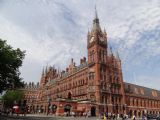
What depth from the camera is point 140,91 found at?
334ft

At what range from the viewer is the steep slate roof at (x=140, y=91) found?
9334cm

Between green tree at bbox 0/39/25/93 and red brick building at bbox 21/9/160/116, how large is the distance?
2121cm

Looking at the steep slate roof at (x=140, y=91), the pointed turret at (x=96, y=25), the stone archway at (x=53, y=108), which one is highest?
the pointed turret at (x=96, y=25)

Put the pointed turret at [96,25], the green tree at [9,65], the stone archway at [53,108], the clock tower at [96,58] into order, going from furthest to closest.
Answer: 1. the pointed turret at [96,25]
2. the stone archway at [53,108]
3. the clock tower at [96,58]
4. the green tree at [9,65]

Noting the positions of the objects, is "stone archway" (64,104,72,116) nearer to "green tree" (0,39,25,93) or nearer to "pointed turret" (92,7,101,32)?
"green tree" (0,39,25,93)

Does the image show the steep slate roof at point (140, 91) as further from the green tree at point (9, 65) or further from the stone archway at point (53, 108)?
the green tree at point (9, 65)

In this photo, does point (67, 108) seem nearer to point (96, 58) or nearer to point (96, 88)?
point (96, 88)

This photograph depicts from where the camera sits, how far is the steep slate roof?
306 ft

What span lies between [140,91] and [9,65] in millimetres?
72311

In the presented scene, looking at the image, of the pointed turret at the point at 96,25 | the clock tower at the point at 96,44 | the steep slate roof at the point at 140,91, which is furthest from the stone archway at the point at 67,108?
the steep slate roof at the point at 140,91

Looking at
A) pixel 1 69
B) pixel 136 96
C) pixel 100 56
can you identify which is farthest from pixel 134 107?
pixel 1 69

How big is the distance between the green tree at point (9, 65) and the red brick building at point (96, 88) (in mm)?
21206

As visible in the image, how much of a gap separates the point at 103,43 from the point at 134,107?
30.3 m

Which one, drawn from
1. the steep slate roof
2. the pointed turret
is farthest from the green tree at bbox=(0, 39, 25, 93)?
the steep slate roof
